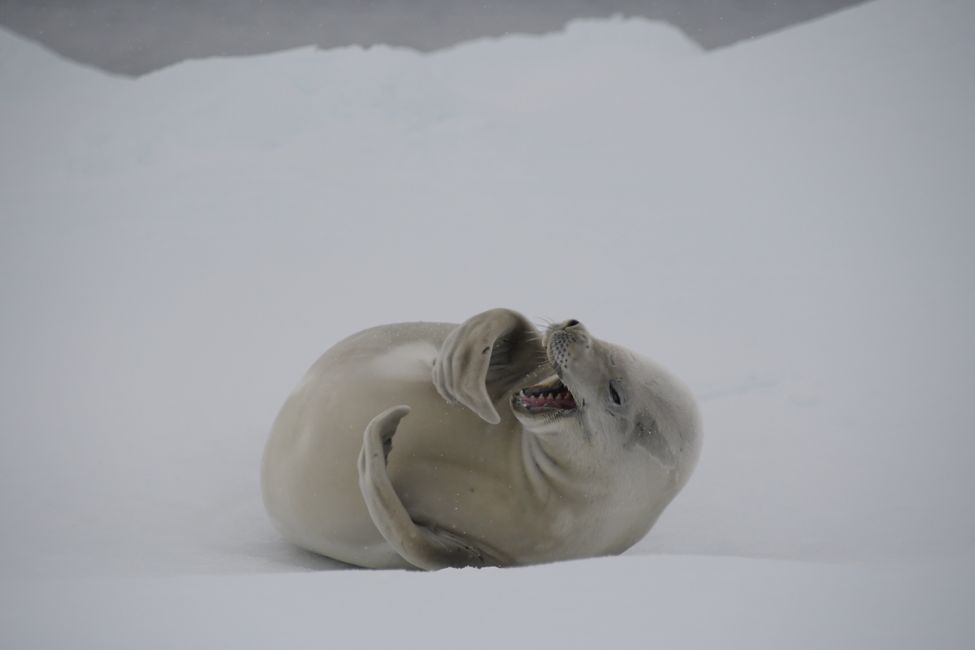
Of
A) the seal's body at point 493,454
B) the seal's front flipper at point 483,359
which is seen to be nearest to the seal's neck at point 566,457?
the seal's body at point 493,454

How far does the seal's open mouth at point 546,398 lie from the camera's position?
2254mm

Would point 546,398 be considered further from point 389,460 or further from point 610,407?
point 389,460

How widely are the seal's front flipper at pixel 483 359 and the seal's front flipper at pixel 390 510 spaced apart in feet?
0.57

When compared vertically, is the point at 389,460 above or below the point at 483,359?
below

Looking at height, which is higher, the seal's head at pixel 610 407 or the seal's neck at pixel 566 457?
the seal's head at pixel 610 407

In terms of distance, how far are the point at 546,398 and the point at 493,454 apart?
0.18 m

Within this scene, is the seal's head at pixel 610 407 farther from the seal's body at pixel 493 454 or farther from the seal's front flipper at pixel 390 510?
the seal's front flipper at pixel 390 510

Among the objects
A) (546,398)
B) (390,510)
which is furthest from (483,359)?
(390,510)

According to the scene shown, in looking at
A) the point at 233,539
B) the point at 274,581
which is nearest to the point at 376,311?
the point at 233,539

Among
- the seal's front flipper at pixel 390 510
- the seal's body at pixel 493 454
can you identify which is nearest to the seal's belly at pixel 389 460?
the seal's body at pixel 493 454

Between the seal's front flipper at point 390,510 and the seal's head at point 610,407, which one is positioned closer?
the seal's front flipper at point 390,510

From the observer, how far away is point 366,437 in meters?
2.07

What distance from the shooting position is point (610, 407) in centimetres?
226

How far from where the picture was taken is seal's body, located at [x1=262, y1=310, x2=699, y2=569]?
2.20 m
